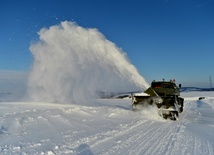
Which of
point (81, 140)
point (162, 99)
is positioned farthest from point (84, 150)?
point (162, 99)

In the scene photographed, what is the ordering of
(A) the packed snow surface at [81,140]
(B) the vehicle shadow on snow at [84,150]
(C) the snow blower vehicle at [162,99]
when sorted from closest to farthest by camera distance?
(B) the vehicle shadow on snow at [84,150]
(A) the packed snow surface at [81,140]
(C) the snow blower vehicle at [162,99]

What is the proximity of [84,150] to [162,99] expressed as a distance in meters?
9.70

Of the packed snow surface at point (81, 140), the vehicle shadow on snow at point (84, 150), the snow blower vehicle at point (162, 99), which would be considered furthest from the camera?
the snow blower vehicle at point (162, 99)

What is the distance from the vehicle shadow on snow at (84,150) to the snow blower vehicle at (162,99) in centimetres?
874

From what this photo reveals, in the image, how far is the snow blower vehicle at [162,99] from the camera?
50.0 feet

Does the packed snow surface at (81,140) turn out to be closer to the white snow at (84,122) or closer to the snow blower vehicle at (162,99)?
the white snow at (84,122)

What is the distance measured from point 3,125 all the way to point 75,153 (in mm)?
4027

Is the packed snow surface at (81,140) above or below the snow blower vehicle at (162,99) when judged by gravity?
below

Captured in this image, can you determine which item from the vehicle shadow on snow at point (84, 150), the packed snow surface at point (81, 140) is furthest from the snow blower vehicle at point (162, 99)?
the vehicle shadow on snow at point (84, 150)

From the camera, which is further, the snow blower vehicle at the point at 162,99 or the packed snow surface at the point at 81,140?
the snow blower vehicle at the point at 162,99

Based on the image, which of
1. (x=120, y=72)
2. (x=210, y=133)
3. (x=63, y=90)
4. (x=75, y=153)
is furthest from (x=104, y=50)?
(x=75, y=153)

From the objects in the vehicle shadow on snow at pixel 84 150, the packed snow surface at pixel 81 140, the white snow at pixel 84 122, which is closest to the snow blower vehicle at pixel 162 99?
the white snow at pixel 84 122

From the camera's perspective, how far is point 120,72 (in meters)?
19.4

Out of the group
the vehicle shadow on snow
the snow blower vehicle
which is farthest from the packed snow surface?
the snow blower vehicle
